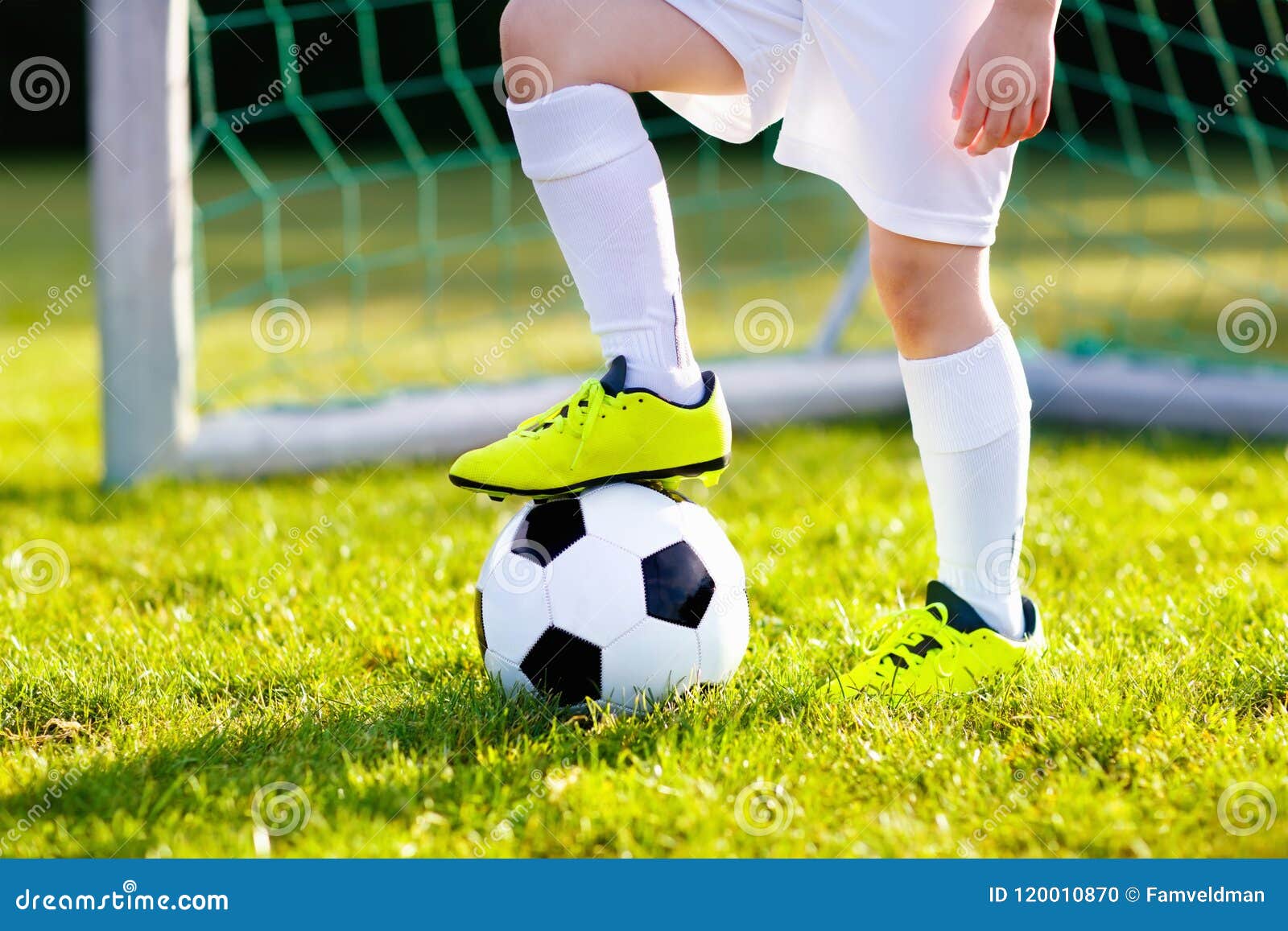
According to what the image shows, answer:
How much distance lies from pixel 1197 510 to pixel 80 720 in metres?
2.61

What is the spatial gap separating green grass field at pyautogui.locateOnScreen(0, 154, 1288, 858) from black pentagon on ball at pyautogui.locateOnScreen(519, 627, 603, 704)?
55mm

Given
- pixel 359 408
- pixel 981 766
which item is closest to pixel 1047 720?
pixel 981 766

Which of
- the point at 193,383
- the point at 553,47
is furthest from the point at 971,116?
the point at 193,383

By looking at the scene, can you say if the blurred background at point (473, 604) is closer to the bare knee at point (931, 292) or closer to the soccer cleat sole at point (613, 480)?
the soccer cleat sole at point (613, 480)

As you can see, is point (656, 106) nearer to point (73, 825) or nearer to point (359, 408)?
point (359, 408)

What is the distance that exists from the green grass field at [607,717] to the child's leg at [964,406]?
211 mm

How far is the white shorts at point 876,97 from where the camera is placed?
1885 millimetres

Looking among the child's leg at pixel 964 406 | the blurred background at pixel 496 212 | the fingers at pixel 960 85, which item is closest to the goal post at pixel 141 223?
the blurred background at pixel 496 212

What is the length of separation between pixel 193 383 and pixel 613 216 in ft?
7.87

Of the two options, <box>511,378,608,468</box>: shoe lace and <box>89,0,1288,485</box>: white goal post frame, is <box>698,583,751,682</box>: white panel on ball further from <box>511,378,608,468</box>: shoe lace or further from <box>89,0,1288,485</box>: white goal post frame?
<box>89,0,1288,485</box>: white goal post frame

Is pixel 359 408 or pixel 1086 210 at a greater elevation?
pixel 359 408

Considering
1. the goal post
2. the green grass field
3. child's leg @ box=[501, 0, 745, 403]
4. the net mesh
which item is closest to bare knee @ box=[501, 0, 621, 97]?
child's leg @ box=[501, 0, 745, 403]

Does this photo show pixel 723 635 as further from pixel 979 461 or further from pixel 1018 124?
pixel 1018 124

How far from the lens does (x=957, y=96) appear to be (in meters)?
1.86
